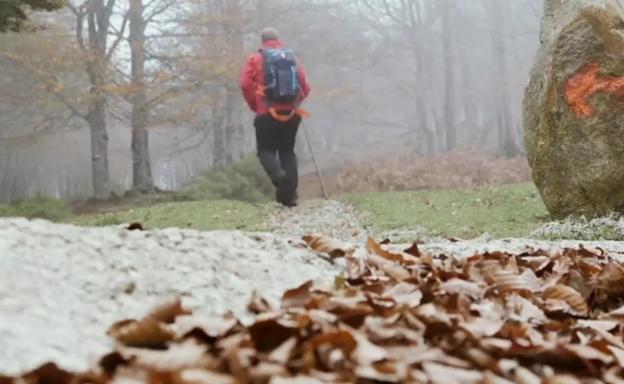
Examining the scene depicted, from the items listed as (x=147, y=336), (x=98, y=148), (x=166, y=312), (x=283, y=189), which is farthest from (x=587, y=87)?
(x=98, y=148)

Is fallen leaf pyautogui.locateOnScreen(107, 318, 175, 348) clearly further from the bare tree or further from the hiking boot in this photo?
the bare tree

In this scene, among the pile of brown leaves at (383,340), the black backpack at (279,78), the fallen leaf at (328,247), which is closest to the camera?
the pile of brown leaves at (383,340)

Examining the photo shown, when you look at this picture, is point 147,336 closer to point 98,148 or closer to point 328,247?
point 328,247

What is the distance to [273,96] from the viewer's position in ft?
32.9

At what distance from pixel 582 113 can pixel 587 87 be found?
31 cm

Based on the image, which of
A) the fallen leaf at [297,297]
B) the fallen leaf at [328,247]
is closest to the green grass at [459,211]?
the fallen leaf at [328,247]

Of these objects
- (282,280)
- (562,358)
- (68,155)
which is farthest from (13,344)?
(68,155)

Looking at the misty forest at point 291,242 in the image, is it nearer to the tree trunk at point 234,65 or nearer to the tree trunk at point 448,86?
A: the tree trunk at point 234,65

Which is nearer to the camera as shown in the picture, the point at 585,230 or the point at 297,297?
the point at 297,297

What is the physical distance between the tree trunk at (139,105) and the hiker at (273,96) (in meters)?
9.06

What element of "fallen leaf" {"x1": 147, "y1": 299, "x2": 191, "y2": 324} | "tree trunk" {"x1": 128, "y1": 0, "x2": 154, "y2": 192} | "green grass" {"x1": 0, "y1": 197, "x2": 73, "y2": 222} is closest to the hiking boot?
"green grass" {"x1": 0, "y1": 197, "x2": 73, "y2": 222}

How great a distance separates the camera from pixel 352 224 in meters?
10.2

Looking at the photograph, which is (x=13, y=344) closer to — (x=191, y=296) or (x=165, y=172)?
(x=191, y=296)

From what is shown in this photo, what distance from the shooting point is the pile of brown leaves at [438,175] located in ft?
62.4
